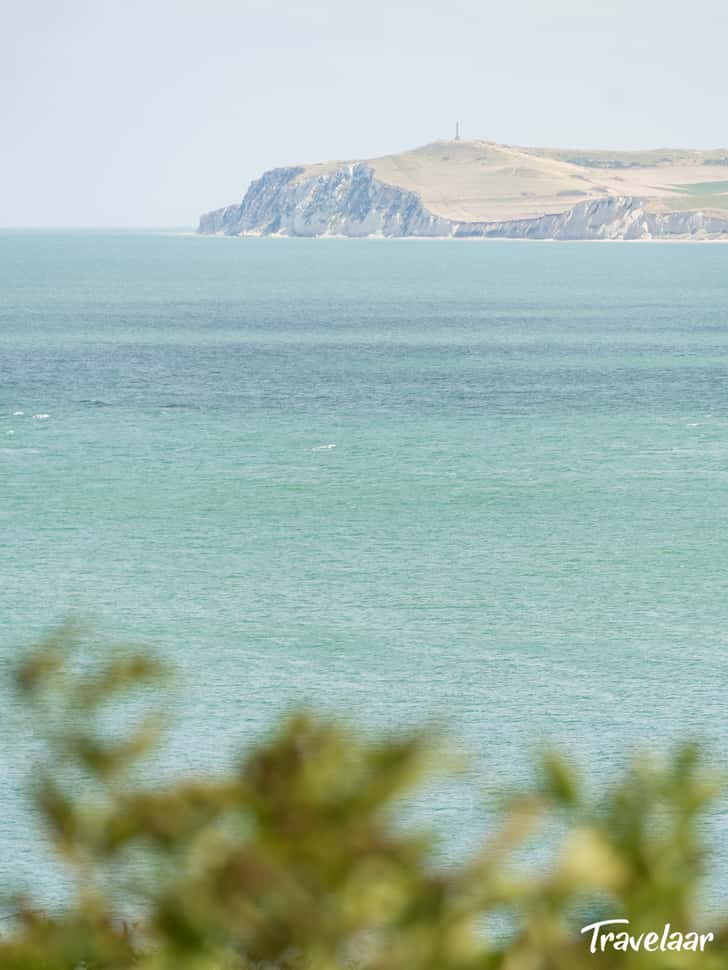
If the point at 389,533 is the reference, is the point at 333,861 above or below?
above

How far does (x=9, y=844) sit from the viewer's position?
30.6 meters

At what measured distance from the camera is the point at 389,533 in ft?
192

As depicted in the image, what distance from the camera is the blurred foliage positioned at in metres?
2.31

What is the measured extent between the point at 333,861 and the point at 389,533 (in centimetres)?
5625

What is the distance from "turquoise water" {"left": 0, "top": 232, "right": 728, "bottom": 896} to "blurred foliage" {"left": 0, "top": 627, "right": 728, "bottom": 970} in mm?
8530

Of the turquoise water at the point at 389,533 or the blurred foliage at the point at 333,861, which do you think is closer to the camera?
the blurred foliage at the point at 333,861

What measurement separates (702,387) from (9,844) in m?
71.6

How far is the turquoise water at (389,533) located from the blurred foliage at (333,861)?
8530mm

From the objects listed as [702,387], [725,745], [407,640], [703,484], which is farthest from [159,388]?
[725,745]

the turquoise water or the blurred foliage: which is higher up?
the blurred foliage

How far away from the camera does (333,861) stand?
2299 millimetres

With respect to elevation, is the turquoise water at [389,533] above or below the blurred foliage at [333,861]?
below

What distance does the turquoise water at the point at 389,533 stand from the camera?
130ft

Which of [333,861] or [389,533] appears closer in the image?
[333,861]
